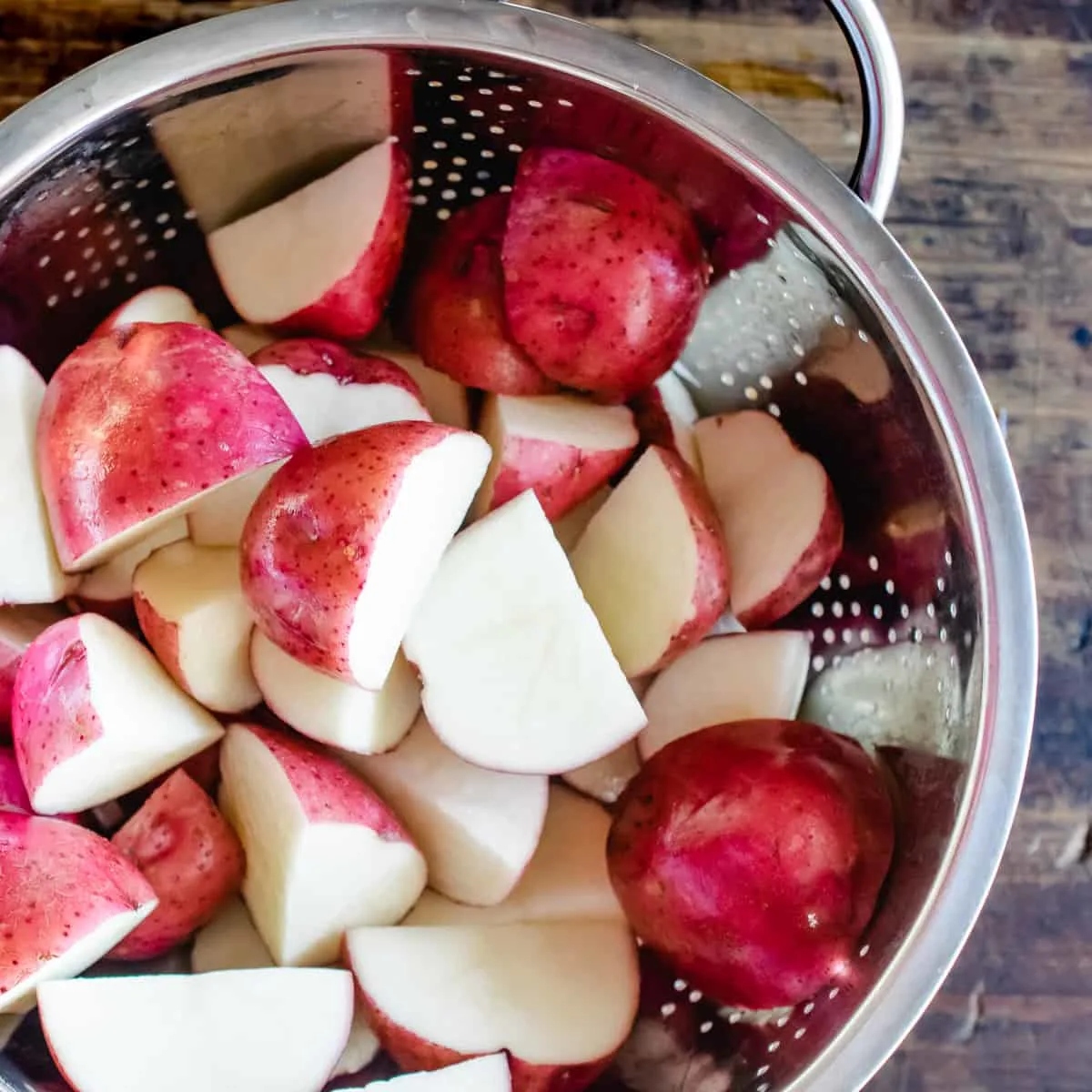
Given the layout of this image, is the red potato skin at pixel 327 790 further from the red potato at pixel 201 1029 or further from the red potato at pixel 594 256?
the red potato at pixel 594 256

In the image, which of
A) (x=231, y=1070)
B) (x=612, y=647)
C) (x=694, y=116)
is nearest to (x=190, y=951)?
(x=231, y=1070)

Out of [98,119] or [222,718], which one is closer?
[98,119]

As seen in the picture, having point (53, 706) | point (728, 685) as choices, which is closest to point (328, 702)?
point (53, 706)

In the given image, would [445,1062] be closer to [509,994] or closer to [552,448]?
[509,994]

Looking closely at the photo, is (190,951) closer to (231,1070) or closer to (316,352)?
(231,1070)

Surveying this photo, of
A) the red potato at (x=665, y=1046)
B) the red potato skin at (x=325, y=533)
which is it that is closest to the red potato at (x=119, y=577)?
the red potato skin at (x=325, y=533)

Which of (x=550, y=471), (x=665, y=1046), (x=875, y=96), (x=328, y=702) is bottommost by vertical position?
(x=665, y=1046)

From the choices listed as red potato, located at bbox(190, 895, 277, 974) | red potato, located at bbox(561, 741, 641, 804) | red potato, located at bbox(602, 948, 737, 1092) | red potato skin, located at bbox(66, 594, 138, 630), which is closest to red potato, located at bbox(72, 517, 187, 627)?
red potato skin, located at bbox(66, 594, 138, 630)

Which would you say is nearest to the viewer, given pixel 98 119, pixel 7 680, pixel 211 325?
pixel 98 119
